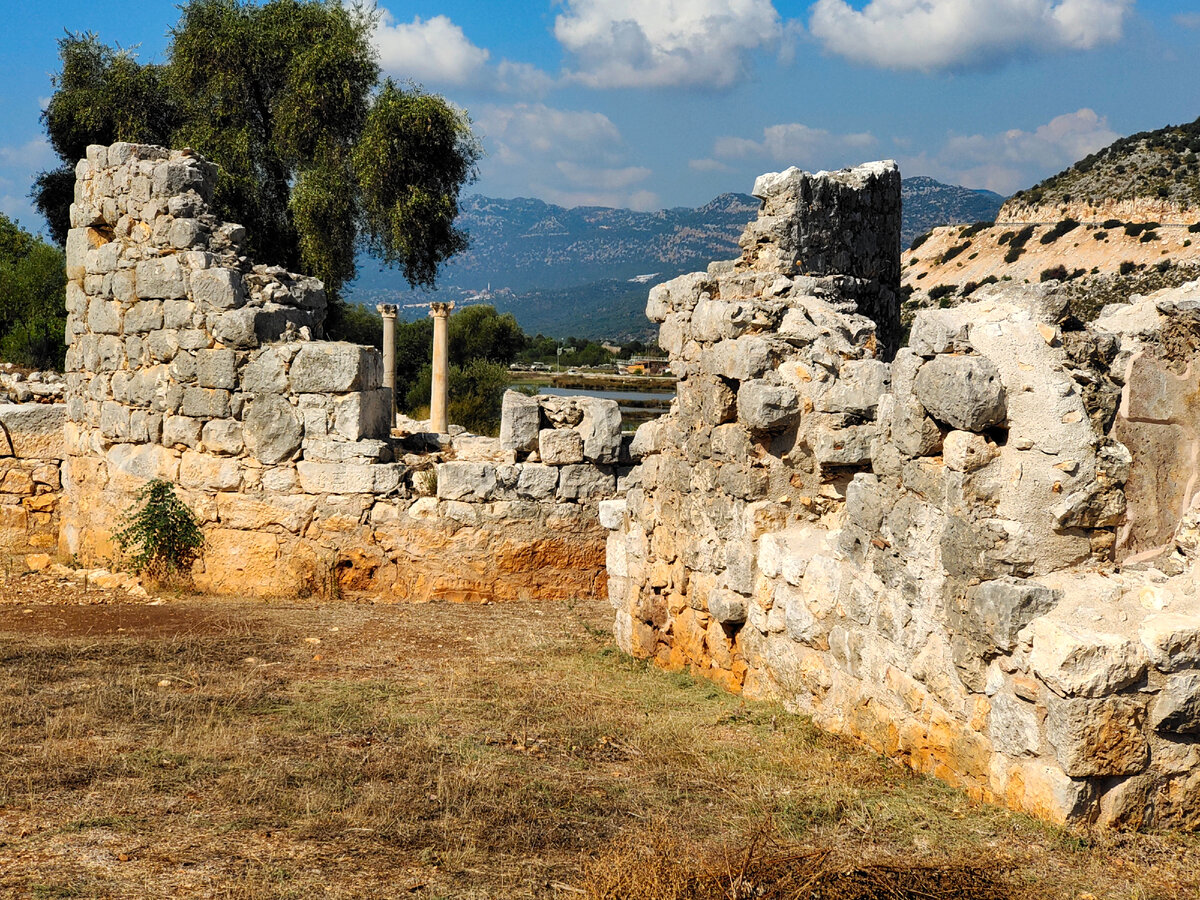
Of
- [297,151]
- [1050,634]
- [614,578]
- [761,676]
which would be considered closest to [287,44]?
[297,151]

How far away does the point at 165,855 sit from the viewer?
3.78 m

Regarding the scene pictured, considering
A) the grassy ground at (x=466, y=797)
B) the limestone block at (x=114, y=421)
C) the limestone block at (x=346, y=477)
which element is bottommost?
the grassy ground at (x=466, y=797)

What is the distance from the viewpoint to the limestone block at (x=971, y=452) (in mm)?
4180

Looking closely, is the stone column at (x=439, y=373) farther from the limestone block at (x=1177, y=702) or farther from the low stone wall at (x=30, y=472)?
the limestone block at (x=1177, y=702)

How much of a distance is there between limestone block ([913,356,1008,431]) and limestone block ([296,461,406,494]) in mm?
5690

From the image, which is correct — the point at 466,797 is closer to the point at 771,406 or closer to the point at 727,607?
the point at 727,607

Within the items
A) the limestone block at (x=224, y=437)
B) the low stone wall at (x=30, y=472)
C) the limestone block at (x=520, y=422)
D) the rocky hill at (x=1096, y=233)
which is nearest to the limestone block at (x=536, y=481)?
the limestone block at (x=520, y=422)

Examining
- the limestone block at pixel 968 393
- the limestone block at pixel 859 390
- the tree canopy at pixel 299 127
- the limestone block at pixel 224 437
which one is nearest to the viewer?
the limestone block at pixel 968 393

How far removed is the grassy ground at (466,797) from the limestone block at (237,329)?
9.98 feet

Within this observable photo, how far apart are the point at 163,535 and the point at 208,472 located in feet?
2.10

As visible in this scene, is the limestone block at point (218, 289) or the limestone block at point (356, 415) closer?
the limestone block at point (356, 415)

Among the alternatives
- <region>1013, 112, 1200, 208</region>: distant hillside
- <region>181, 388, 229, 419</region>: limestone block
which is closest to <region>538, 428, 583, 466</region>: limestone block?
<region>181, 388, 229, 419</region>: limestone block

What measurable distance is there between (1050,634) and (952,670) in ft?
1.88

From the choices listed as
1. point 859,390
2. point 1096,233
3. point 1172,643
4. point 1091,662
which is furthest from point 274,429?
point 1096,233
